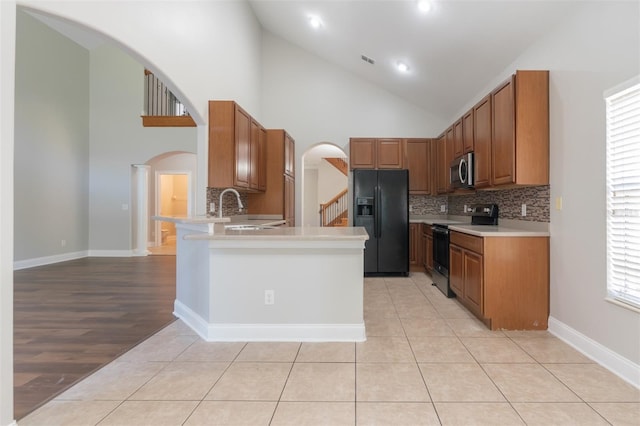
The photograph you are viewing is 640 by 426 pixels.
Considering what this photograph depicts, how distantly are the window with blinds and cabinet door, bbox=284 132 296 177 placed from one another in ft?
14.6

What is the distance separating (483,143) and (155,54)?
354cm

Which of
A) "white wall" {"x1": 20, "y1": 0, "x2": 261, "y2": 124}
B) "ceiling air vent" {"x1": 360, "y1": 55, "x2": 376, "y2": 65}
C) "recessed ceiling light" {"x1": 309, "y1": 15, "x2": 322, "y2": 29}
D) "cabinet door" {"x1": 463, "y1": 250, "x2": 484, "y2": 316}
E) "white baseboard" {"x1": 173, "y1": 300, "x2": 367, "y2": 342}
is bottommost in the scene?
"white baseboard" {"x1": 173, "y1": 300, "x2": 367, "y2": 342}

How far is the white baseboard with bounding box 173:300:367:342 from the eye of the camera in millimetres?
2762

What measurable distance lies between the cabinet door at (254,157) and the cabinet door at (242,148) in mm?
138

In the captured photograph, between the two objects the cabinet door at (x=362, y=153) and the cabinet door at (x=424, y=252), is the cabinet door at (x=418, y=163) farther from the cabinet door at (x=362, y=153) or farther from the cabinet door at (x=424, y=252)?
the cabinet door at (x=424, y=252)

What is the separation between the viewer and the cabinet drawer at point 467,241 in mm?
3125

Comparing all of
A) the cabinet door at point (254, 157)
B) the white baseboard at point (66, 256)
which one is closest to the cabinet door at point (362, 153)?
the cabinet door at point (254, 157)

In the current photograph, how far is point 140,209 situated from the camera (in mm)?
7359

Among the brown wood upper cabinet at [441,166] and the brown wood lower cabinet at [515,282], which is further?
the brown wood upper cabinet at [441,166]

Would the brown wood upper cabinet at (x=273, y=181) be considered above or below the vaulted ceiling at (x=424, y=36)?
below

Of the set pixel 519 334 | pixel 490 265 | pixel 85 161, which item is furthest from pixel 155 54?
pixel 85 161

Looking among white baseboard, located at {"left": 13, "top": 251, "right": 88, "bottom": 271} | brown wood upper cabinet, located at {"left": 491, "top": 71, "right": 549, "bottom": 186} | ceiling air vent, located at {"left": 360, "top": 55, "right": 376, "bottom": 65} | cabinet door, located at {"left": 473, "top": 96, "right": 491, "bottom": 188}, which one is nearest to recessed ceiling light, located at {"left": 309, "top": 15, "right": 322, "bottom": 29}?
ceiling air vent, located at {"left": 360, "top": 55, "right": 376, "bottom": 65}

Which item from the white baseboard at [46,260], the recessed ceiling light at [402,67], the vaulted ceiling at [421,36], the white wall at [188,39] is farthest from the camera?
the white baseboard at [46,260]

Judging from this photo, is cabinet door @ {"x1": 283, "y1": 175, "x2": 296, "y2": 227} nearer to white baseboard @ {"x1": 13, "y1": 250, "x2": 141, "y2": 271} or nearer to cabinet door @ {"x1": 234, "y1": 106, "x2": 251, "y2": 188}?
cabinet door @ {"x1": 234, "y1": 106, "x2": 251, "y2": 188}
